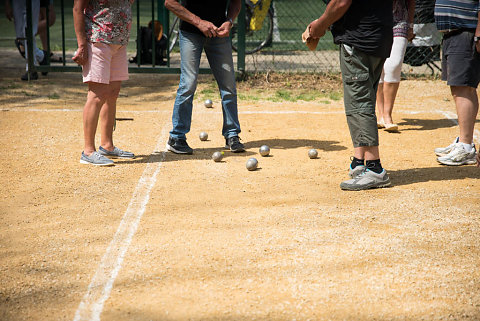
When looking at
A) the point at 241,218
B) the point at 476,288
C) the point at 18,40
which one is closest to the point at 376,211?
the point at 241,218

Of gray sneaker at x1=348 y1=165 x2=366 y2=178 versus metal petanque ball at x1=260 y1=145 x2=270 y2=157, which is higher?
gray sneaker at x1=348 y1=165 x2=366 y2=178

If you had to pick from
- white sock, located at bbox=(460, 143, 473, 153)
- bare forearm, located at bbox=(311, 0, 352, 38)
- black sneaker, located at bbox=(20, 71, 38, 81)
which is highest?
bare forearm, located at bbox=(311, 0, 352, 38)

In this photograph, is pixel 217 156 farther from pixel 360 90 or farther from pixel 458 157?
pixel 458 157

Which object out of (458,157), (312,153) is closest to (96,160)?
(312,153)

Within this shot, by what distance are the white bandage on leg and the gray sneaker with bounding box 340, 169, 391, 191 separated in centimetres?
246

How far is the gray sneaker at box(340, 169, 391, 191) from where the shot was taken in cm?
525

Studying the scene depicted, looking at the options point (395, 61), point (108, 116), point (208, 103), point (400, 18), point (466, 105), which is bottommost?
A: point (208, 103)

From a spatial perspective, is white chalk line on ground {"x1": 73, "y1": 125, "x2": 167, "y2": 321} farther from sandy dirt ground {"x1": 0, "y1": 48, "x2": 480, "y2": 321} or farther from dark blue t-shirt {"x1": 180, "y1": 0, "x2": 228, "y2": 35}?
dark blue t-shirt {"x1": 180, "y1": 0, "x2": 228, "y2": 35}

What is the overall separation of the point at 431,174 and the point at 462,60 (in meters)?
1.15

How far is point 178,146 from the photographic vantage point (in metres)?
6.50

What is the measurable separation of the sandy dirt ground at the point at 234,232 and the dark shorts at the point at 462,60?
2.87 feet

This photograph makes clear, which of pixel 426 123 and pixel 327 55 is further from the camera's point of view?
pixel 327 55

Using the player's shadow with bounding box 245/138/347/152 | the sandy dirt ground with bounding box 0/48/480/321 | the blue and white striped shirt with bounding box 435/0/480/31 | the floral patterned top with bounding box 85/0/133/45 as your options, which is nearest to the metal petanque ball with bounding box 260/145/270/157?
the sandy dirt ground with bounding box 0/48/480/321

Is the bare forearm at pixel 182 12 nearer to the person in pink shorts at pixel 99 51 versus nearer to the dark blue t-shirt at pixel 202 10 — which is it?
the dark blue t-shirt at pixel 202 10
